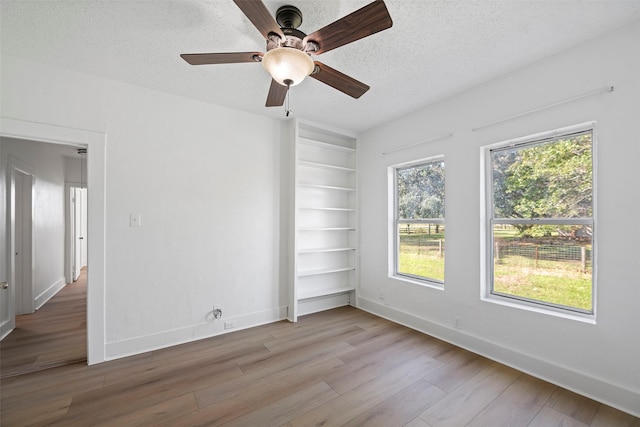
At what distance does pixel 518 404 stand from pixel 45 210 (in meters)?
6.45

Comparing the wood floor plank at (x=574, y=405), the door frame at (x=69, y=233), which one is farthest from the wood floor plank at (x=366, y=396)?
the door frame at (x=69, y=233)

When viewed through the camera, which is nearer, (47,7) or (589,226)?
(47,7)

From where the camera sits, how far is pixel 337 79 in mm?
1952

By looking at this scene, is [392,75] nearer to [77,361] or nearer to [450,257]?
[450,257]

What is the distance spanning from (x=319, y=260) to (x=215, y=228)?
1623 millimetres

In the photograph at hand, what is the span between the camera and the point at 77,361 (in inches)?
99.6

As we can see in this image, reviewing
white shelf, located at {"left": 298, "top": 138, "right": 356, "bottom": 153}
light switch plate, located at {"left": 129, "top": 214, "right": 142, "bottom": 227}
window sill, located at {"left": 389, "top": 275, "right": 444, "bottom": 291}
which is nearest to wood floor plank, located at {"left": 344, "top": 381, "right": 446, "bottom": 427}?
window sill, located at {"left": 389, "top": 275, "right": 444, "bottom": 291}

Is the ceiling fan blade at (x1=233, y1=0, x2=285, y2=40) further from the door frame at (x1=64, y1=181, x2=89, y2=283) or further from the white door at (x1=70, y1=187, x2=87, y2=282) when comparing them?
the white door at (x1=70, y1=187, x2=87, y2=282)

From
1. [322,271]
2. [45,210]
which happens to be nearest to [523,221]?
[322,271]

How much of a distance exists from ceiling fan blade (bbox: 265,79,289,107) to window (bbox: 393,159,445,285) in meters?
2.04

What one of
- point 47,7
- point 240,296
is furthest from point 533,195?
point 47,7

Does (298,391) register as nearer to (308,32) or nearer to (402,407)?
(402,407)

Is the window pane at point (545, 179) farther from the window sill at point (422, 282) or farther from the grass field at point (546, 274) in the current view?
the window sill at point (422, 282)

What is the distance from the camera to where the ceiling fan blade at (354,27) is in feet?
4.28
